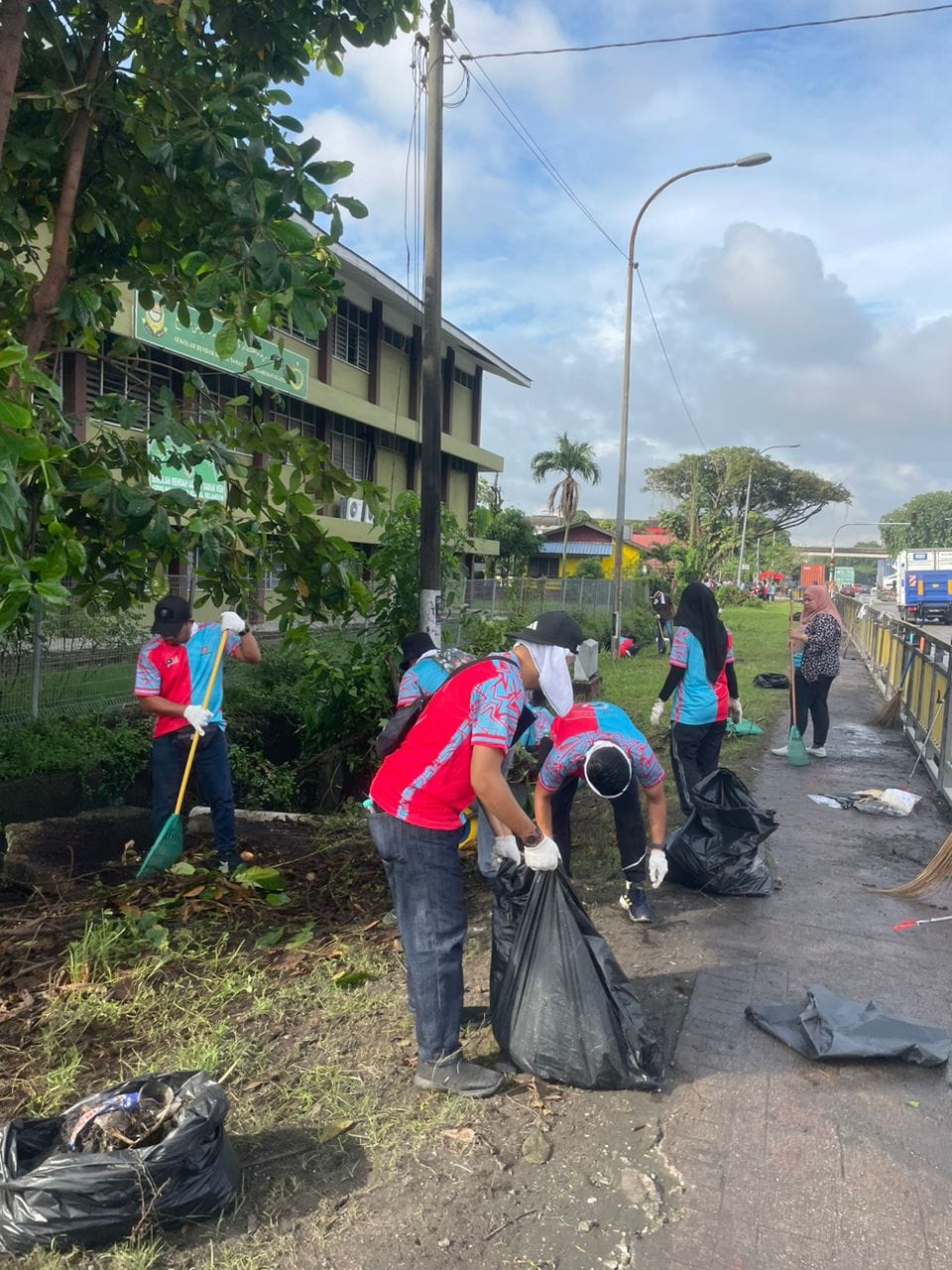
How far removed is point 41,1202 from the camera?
2334 mm

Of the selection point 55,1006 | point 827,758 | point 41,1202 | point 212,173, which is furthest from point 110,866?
point 827,758

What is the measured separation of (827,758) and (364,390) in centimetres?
1798

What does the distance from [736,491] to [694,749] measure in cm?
5806

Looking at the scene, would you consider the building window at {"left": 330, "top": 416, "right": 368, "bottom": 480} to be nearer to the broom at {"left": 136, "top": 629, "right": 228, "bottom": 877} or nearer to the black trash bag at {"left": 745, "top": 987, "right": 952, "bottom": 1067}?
the broom at {"left": 136, "top": 629, "right": 228, "bottom": 877}

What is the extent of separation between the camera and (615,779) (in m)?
4.50

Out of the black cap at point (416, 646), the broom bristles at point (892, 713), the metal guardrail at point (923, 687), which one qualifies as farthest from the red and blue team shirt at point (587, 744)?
the broom bristles at point (892, 713)

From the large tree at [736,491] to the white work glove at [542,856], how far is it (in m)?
48.4

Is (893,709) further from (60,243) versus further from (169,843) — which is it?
(60,243)

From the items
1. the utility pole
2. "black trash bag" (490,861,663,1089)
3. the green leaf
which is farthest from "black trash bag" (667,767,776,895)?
the green leaf

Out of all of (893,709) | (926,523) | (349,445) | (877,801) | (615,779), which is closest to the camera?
(615,779)

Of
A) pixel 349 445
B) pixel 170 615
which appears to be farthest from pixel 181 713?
pixel 349 445

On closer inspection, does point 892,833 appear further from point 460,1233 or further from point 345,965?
point 460,1233

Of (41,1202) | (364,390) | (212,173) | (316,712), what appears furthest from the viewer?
(364,390)

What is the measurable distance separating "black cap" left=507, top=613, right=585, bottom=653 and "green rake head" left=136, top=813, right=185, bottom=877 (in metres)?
2.58
